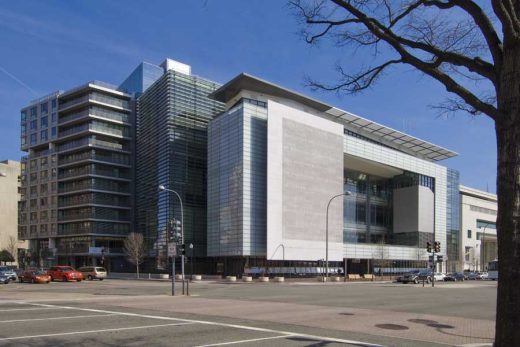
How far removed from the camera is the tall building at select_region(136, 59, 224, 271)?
79625mm

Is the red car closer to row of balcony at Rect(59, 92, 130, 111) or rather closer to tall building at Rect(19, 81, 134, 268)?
tall building at Rect(19, 81, 134, 268)

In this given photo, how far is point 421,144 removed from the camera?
323 ft

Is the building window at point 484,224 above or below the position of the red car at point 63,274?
above

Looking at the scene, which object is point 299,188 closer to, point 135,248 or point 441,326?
point 135,248

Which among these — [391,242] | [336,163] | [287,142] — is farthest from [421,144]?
[287,142]

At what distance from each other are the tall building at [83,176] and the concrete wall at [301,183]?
4203cm

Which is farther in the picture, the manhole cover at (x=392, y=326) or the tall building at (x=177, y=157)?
the tall building at (x=177, y=157)

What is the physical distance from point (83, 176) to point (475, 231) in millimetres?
90532

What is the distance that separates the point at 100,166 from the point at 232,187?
40.7m

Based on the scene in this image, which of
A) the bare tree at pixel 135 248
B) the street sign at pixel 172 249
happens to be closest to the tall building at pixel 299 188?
the bare tree at pixel 135 248

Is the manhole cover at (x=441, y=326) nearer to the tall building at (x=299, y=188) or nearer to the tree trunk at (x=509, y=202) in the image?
the tree trunk at (x=509, y=202)

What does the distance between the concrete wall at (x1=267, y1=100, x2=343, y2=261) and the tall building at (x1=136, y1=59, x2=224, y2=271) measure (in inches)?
670

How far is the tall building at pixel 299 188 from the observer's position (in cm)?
6800

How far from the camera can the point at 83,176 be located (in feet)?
323
